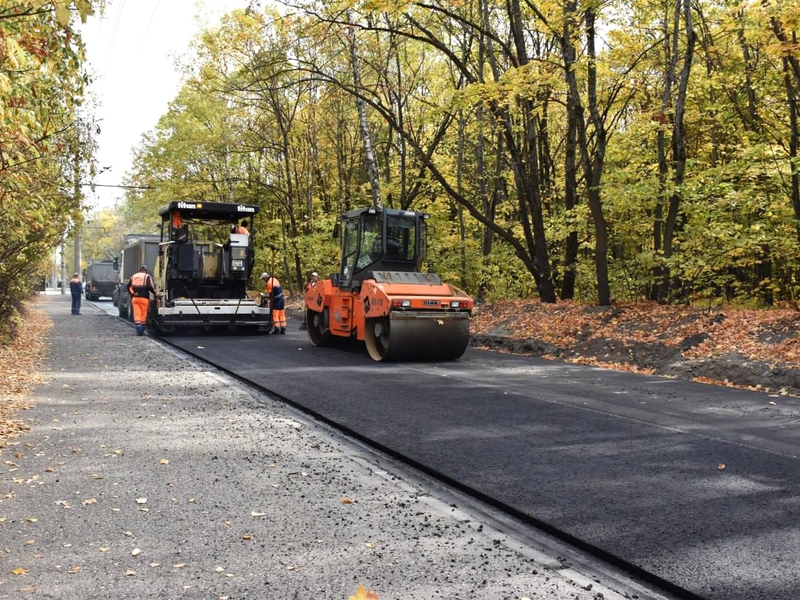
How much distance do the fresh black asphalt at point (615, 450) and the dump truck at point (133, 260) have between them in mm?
14664

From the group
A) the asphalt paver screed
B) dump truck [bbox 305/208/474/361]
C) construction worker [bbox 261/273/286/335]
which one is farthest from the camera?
construction worker [bbox 261/273/286/335]

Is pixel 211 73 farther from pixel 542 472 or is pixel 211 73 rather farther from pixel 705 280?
pixel 542 472

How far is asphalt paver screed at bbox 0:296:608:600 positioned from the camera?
378cm

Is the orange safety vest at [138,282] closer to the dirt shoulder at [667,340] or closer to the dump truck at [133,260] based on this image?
the dump truck at [133,260]

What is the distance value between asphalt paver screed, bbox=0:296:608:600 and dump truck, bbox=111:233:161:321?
18239mm

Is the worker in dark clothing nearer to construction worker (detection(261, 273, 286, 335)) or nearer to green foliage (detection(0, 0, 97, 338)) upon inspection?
construction worker (detection(261, 273, 286, 335))

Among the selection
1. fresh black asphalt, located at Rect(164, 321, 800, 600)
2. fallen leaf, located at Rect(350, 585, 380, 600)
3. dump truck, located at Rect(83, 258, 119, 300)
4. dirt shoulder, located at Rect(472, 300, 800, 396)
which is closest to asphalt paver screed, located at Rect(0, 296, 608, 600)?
fallen leaf, located at Rect(350, 585, 380, 600)

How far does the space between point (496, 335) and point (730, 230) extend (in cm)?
569

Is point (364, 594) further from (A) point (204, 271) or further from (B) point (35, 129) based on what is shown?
(A) point (204, 271)

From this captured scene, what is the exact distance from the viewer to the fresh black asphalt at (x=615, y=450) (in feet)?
14.1

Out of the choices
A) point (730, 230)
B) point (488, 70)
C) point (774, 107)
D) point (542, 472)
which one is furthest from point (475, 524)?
point (488, 70)

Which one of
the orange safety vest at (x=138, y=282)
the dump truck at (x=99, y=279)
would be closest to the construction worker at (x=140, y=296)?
the orange safety vest at (x=138, y=282)

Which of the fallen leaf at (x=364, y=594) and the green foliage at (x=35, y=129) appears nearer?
the fallen leaf at (x=364, y=594)

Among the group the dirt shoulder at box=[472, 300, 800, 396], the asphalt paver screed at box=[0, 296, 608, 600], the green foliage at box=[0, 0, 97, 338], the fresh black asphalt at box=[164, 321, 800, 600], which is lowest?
the asphalt paver screed at box=[0, 296, 608, 600]
